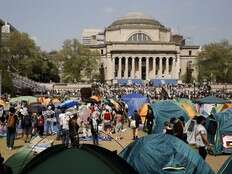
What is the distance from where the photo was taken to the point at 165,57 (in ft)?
390

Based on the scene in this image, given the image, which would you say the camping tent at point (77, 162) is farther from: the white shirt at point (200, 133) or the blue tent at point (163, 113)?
the blue tent at point (163, 113)

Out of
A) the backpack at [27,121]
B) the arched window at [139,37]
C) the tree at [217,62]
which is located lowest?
the backpack at [27,121]

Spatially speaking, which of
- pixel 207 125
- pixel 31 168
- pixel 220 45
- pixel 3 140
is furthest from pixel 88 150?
pixel 220 45

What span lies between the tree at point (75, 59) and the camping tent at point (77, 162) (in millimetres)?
93806

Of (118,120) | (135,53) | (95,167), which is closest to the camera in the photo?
(95,167)

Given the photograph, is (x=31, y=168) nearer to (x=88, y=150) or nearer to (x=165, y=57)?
(x=88, y=150)

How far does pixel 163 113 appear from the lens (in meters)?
23.8

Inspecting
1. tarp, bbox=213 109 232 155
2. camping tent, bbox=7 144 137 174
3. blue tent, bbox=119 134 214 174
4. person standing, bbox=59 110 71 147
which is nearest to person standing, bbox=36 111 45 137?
person standing, bbox=59 110 71 147

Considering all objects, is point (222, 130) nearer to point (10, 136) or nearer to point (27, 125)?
point (10, 136)

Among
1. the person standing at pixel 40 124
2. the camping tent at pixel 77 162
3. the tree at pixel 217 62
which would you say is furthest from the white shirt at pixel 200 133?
the tree at pixel 217 62

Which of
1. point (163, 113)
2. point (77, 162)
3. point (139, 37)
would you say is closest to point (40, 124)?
point (163, 113)

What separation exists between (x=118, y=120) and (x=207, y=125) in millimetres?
6226

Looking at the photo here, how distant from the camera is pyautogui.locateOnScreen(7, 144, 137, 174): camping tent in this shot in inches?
305

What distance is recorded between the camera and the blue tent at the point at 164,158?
1138 cm
